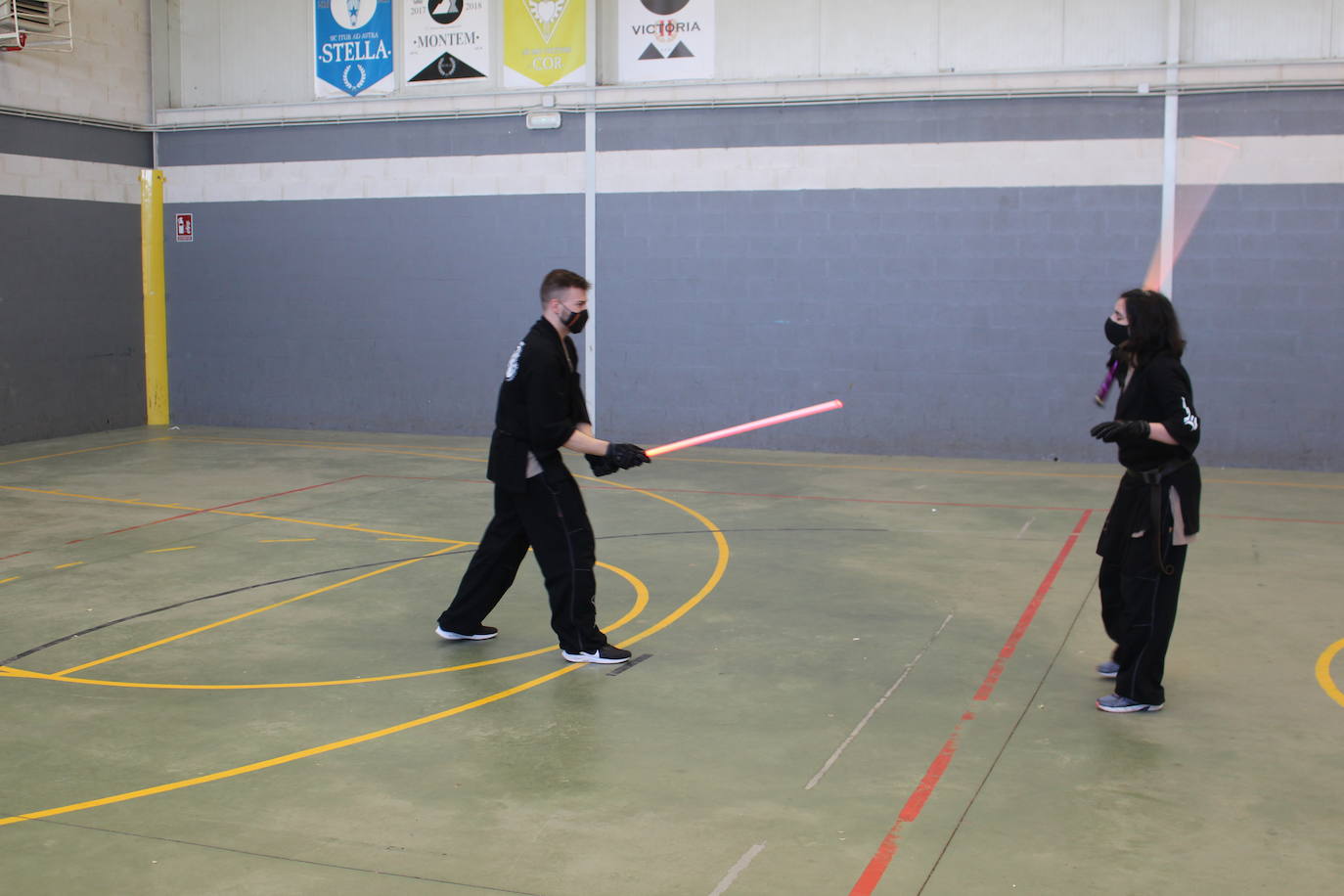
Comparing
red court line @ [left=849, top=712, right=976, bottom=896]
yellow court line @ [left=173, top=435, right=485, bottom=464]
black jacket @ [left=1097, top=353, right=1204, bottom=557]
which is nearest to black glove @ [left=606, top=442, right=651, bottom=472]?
red court line @ [left=849, top=712, right=976, bottom=896]

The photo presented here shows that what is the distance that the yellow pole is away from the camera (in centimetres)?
1739

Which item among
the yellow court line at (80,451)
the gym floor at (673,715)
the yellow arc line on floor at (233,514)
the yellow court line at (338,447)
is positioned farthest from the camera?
the yellow court line at (338,447)

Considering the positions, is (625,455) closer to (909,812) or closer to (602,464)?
(602,464)

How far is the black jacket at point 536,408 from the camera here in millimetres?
6480

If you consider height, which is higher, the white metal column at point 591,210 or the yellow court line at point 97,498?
the white metal column at point 591,210

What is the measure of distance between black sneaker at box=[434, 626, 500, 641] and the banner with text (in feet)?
34.3

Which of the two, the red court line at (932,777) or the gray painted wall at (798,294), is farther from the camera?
the gray painted wall at (798,294)

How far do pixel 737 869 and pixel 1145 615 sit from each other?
102 inches

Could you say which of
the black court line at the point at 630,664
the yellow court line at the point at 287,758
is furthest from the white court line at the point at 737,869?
the black court line at the point at 630,664

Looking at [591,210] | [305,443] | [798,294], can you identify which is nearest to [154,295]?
[305,443]

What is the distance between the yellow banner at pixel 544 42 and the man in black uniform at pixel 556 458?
961 cm

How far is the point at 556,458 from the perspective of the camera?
6625 mm

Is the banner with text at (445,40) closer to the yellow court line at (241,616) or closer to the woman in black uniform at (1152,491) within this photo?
the yellow court line at (241,616)

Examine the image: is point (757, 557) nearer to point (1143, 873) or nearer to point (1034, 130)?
point (1143, 873)
